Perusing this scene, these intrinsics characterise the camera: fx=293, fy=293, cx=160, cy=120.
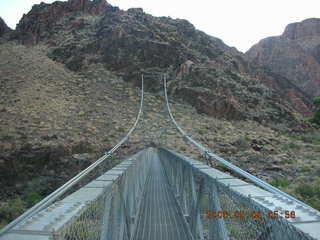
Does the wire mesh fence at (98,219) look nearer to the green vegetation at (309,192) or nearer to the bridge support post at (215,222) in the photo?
the bridge support post at (215,222)

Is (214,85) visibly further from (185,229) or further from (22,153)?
(185,229)

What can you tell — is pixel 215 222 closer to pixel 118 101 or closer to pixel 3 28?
pixel 118 101

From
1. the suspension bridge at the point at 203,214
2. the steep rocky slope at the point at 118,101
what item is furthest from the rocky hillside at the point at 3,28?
the suspension bridge at the point at 203,214

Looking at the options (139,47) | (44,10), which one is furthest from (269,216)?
(44,10)

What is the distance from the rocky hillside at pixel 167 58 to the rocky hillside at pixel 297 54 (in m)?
23.1

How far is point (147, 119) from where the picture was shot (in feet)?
59.9

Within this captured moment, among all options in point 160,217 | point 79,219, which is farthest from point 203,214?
point 160,217

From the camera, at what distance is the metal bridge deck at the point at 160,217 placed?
3829mm

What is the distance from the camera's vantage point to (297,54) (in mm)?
58688

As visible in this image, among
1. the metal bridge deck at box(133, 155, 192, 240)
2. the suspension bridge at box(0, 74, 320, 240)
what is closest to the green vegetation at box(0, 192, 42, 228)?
the metal bridge deck at box(133, 155, 192, 240)

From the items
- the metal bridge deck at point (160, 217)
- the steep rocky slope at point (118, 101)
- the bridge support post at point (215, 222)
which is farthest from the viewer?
the steep rocky slope at point (118, 101)

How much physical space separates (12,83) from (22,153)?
1256 centimetres

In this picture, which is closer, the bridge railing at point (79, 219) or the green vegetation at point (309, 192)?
the bridge railing at point (79, 219)

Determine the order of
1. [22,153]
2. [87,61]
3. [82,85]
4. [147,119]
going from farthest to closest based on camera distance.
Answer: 1. [87,61]
2. [82,85]
3. [147,119]
4. [22,153]
